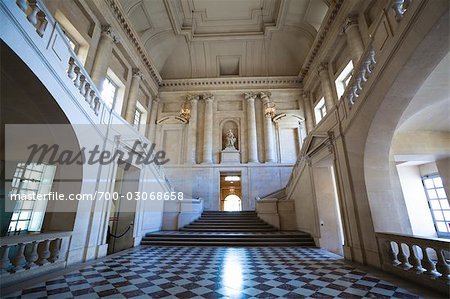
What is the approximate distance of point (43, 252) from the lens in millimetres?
3777

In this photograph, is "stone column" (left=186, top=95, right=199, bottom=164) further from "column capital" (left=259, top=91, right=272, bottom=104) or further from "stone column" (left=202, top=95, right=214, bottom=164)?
"column capital" (left=259, top=91, right=272, bottom=104)

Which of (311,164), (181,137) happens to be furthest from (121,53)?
(311,164)

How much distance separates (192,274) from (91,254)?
2.90 meters

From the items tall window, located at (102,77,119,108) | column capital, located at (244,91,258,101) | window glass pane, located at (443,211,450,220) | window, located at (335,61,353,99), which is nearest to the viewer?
window glass pane, located at (443,211,450,220)

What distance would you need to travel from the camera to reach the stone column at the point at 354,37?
7746mm

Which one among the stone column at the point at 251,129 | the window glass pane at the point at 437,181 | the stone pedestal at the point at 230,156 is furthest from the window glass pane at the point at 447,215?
the stone pedestal at the point at 230,156

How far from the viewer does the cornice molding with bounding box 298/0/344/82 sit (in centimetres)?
880

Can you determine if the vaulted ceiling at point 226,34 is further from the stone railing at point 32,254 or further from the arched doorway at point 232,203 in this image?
the arched doorway at point 232,203

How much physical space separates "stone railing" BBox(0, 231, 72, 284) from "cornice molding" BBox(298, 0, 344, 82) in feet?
39.6

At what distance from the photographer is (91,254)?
4918mm

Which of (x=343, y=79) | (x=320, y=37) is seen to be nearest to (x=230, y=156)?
(x=343, y=79)

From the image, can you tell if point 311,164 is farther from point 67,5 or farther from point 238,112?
point 67,5

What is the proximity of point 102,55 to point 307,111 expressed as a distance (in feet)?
37.0

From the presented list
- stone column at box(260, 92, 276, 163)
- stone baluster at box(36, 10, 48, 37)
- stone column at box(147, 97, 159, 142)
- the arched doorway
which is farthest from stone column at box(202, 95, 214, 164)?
stone baluster at box(36, 10, 48, 37)
